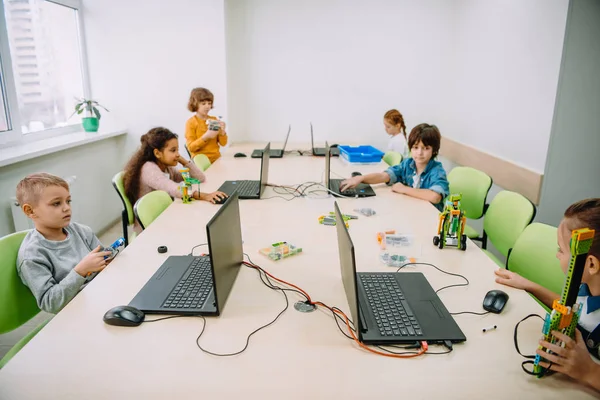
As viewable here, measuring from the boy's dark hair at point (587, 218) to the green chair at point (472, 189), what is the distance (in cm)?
152

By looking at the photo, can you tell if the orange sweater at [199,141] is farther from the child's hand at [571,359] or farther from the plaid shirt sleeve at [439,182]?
the child's hand at [571,359]

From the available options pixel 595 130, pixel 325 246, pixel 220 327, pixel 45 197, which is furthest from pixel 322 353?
pixel 595 130

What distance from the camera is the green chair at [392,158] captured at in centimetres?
362

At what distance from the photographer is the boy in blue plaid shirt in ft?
8.04

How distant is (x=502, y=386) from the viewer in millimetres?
937

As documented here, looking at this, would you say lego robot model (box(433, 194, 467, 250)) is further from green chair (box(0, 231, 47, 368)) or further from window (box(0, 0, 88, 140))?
window (box(0, 0, 88, 140))

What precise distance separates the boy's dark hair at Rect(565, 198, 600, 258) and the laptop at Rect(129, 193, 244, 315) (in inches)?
39.3

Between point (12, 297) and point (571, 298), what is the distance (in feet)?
5.55

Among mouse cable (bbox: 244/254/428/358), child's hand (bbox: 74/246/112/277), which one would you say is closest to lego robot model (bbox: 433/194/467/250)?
mouse cable (bbox: 244/254/428/358)

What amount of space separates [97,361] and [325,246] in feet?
3.17

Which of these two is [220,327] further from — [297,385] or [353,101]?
[353,101]

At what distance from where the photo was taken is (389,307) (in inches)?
48.4

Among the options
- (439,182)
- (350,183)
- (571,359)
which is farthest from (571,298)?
(350,183)

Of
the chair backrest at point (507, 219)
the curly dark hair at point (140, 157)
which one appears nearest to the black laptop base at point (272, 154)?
the curly dark hair at point (140, 157)
